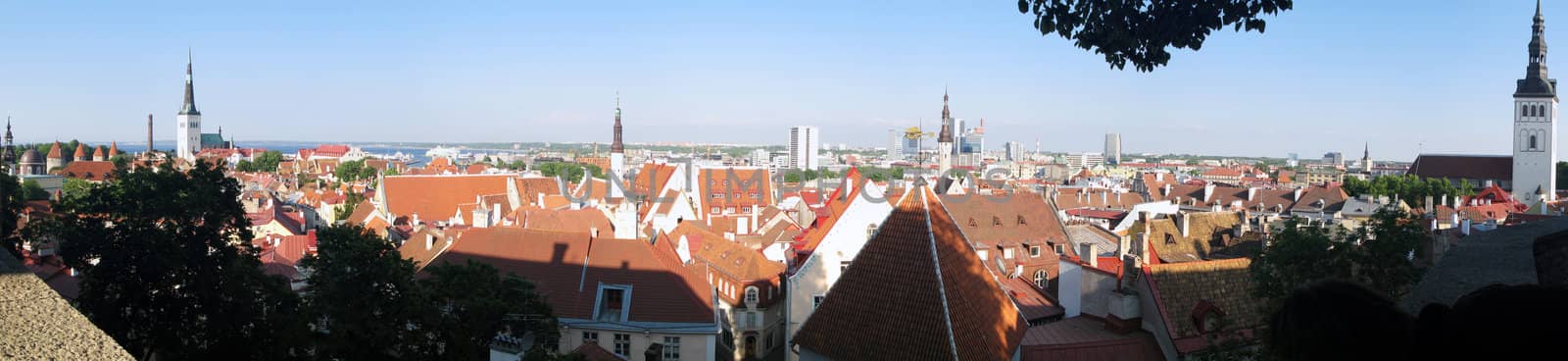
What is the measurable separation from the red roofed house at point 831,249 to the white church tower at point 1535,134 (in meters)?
88.9

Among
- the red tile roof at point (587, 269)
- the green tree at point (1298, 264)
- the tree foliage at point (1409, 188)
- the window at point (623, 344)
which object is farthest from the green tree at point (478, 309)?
the tree foliage at point (1409, 188)

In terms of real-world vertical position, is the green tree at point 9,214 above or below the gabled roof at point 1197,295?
above

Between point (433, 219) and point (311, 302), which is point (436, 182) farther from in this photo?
point (311, 302)

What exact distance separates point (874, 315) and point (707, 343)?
775 centimetres

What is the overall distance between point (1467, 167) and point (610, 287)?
101652mm

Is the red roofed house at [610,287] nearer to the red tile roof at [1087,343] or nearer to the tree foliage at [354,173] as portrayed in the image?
the red tile roof at [1087,343]

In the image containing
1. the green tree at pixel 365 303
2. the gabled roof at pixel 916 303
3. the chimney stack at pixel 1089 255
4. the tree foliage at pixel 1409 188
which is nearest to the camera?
the green tree at pixel 365 303

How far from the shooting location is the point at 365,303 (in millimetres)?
13695

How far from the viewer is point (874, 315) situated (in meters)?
15.5


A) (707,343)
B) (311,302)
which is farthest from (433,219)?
(311,302)

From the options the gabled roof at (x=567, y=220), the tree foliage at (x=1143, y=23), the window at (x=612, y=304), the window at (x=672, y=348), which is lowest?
the window at (x=672, y=348)

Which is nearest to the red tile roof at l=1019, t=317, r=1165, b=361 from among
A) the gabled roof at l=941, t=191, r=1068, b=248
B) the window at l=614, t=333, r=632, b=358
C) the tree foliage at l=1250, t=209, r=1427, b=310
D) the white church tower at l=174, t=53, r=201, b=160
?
the tree foliage at l=1250, t=209, r=1427, b=310

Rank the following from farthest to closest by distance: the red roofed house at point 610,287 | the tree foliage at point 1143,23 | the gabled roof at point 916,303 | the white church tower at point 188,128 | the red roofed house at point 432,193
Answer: the white church tower at point 188,128 → the red roofed house at point 432,193 → the red roofed house at point 610,287 → the gabled roof at point 916,303 → the tree foliage at point 1143,23

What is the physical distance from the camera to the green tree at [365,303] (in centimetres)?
1345
